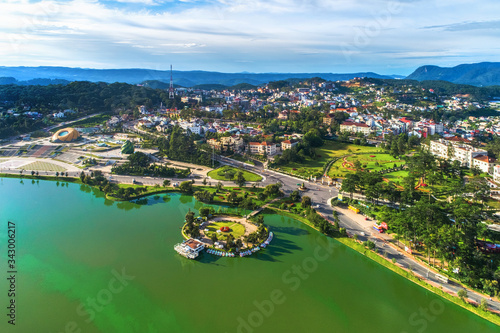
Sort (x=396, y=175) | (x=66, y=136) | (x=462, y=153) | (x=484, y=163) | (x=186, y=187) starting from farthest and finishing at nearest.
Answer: (x=66, y=136), (x=462, y=153), (x=484, y=163), (x=396, y=175), (x=186, y=187)

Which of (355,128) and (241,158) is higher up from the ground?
(355,128)

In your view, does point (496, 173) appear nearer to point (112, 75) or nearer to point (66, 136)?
point (66, 136)

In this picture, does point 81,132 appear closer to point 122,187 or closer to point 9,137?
point 9,137

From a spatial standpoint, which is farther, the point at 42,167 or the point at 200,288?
the point at 42,167

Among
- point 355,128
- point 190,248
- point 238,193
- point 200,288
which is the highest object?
point 355,128

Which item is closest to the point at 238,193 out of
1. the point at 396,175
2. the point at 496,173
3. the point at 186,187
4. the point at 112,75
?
the point at 186,187

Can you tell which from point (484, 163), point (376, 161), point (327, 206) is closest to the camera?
point (327, 206)

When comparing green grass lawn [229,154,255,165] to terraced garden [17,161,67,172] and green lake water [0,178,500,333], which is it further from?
terraced garden [17,161,67,172]

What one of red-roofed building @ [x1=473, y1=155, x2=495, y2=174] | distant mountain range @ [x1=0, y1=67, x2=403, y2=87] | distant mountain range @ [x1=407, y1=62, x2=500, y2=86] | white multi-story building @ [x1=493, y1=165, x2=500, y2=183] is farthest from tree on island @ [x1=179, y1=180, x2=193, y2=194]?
distant mountain range @ [x1=407, y1=62, x2=500, y2=86]
